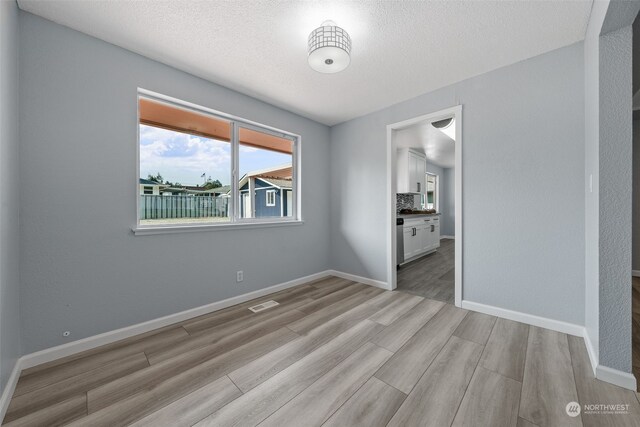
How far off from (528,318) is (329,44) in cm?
292

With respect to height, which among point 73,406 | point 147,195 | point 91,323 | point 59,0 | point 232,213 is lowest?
point 73,406

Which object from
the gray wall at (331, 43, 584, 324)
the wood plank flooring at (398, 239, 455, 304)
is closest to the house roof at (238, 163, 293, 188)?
the gray wall at (331, 43, 584, 324)

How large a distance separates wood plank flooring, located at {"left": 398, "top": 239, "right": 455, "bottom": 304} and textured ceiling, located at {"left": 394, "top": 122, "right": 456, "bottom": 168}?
7.05 ft

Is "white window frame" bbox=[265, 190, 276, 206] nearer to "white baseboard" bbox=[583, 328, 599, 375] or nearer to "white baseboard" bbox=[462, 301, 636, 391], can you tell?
"white baseboard" bbox=[462, 301, 636, 391]

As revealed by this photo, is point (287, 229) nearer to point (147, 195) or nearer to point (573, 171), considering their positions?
Result: point (147, 195)

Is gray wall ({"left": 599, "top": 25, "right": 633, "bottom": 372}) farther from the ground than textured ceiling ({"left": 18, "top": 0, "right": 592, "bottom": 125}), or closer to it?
closer to it

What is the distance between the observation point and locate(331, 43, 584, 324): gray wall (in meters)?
2.07

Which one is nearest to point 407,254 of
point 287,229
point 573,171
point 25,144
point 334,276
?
point 334,276

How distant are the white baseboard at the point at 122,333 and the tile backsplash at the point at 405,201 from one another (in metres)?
4.06

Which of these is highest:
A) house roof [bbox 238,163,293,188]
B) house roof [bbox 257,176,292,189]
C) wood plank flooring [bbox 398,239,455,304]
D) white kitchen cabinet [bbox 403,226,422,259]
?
house roof [bbox 238,163,293,188]

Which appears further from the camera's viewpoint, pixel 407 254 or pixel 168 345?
pixel 407 254

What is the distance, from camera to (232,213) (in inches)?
113

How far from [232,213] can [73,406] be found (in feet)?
6.19

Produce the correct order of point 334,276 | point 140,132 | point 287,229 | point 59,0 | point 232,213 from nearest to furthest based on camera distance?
point 59,0 → point 140,132 → point 232,213 → point 287,229 → point 334,276
